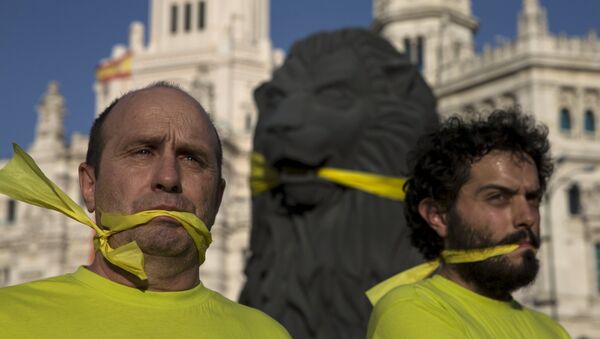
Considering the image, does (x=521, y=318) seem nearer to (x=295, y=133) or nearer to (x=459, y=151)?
(x=459, y=151)

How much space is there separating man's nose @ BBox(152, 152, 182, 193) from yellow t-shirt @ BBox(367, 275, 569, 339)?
768 mm

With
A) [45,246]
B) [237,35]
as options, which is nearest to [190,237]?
[45,246]

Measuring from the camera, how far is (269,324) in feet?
7.56

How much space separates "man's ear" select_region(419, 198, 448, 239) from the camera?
9.89ft

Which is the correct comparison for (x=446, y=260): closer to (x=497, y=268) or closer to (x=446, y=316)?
(x=497, y=268)

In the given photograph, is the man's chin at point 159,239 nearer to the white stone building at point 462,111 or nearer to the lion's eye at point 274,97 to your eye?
the lion's eye at point 274,97

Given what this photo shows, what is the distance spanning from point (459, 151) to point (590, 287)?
1326 inches

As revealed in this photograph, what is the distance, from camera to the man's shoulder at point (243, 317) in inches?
87.0

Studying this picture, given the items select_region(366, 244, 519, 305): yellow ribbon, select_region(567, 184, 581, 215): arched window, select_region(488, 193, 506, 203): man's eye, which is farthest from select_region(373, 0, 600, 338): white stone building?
select_region(488, 193, 506, 203): man's eye

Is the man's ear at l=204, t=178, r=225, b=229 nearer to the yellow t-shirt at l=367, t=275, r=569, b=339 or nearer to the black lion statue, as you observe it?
the yellow t-shirt at l=367, t=275, r=569, b=339

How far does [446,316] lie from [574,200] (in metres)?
35.6

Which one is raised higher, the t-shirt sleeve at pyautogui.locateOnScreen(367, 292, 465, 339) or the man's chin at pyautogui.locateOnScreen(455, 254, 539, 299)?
the man's chin at pyautogui.locateOnScreen(455, 254, 539, 299)

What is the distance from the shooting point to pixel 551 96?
36.9 meters

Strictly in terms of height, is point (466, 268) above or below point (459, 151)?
below
